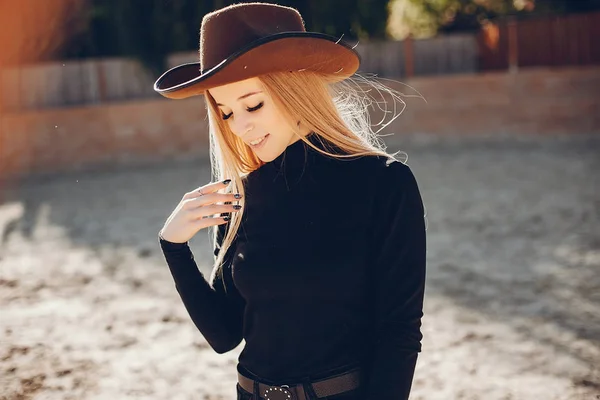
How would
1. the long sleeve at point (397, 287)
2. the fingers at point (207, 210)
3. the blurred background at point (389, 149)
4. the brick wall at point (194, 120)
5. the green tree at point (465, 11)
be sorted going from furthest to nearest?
the green tree at point (465, 11), the brick wall at point (194, 120), the blurred background at point (389, 149), the fingers at point (207, 210), the long sleeve at point (397, 287)

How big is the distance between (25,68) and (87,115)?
5.36ft

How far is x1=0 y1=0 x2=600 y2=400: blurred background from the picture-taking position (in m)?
3.79

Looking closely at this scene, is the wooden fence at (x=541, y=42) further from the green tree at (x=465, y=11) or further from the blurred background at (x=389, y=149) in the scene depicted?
the green tree at (x=465, y=11)

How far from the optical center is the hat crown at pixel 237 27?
65.2 inches

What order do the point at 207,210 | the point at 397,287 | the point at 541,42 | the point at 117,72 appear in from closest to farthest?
the point at 397,287
the point at 207,210
the point at 117,72
the point at 541,42

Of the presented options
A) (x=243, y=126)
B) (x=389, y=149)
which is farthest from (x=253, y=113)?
(x=389, y=149)

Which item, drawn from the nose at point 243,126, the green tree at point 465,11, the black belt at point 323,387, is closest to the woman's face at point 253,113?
the nose at point 243,126

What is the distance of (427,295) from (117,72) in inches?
352

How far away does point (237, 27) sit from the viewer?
166cm

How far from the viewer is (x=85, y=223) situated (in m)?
7.54

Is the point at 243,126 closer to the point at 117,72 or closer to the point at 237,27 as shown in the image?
the point at 237,27

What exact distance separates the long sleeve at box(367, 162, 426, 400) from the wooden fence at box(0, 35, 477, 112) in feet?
36.3

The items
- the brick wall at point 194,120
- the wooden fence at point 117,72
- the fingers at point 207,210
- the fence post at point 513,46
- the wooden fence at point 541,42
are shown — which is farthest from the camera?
the fence post at point 513,46

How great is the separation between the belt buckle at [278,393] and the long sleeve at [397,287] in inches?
7.2
